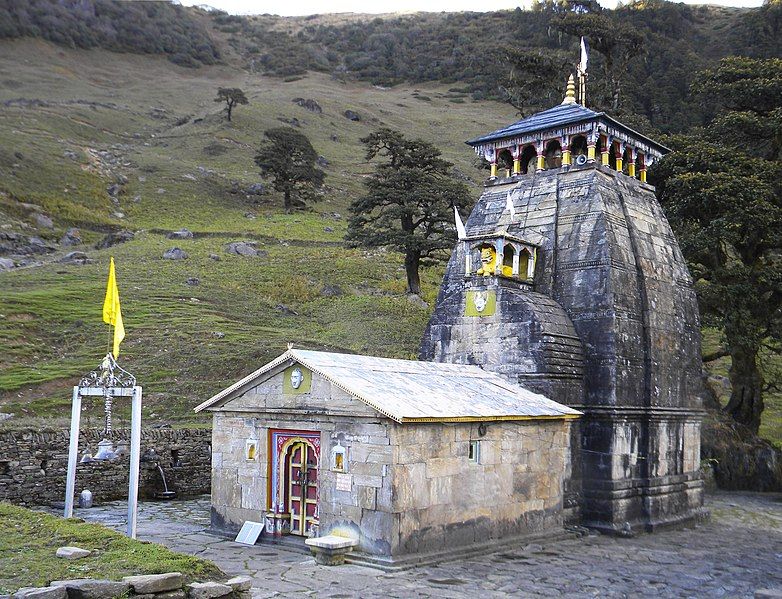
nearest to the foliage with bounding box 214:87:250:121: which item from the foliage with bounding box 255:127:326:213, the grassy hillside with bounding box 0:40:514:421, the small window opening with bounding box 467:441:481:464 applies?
the grassy hillside with bounding box 0:40:514:421

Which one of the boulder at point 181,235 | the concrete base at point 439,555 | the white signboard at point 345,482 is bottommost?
the concrete base at point 439,555

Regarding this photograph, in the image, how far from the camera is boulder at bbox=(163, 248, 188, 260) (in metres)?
40.3

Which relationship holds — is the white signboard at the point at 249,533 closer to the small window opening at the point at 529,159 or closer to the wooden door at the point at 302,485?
the wooden door at the point at 302,485

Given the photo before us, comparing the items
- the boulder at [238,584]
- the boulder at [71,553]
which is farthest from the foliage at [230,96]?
the boulder at [238,584]

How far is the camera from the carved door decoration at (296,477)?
1415 cm

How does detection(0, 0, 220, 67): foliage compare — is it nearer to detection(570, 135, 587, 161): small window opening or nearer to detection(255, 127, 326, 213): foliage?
detection(255, 127, 326, 213): foliage

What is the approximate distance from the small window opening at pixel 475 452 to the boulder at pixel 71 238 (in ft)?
116

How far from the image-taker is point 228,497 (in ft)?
49.0

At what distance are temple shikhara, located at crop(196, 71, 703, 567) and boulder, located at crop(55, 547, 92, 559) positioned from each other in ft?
14.8

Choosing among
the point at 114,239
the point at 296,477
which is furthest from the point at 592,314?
the point at 114,239

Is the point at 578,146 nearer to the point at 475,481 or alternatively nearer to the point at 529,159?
the point at 529,159

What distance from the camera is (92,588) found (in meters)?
7.28

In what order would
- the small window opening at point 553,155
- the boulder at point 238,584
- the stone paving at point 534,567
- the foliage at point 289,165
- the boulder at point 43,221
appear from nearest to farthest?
1. the boulder at point 238,584
2. the stone paving at point 534,567
3. the small window opening at point 553,155
4. the boulder at point 43,221
5. the foliage at point 289,165

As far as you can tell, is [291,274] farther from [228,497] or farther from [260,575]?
[260,575]
